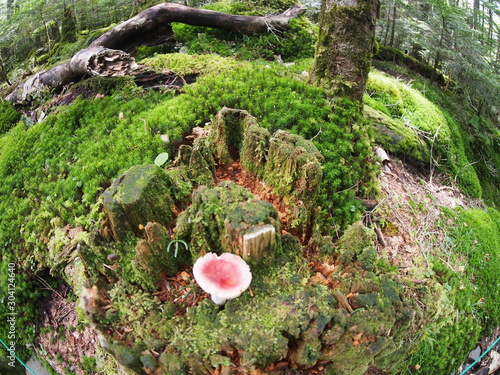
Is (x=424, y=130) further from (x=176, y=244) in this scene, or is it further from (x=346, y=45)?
(x=176, y=244)

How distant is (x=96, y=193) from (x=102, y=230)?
4.34 feet

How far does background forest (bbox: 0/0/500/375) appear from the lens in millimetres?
2037

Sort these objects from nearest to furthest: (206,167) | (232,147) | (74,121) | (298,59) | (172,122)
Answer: (206,167), (232,147), (172,122), (74,121), (298,59)

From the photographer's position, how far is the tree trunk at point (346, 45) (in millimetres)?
3963

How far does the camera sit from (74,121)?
4.63 meters

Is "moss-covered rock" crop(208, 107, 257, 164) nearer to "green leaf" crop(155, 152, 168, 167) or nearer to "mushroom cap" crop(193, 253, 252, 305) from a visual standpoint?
"green leaf" crop(155, 152, 168, 167)

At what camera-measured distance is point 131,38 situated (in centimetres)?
636

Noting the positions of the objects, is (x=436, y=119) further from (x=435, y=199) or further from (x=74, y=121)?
(x=74, y=121)

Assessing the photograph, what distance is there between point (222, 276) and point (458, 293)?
3.53m

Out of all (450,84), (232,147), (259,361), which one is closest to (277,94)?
(232,147)

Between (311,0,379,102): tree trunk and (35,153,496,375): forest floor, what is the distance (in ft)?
4.80

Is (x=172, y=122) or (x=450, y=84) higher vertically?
(x=172, y=122)

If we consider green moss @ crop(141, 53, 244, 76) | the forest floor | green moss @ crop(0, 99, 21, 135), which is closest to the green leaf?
the forest floor

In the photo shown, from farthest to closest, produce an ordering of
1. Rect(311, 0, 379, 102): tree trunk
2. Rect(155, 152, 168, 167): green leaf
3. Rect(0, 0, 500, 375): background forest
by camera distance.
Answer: Rect(311, 0, 379, 102): tree trunk
Rect(155, 152, 168, 167): green leaf
Rect(0, 0, 500, 375): background forest
